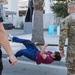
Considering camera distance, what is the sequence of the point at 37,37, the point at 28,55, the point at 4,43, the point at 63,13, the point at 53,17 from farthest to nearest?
the point at 53,17
the point at 63,13
the point at 37,37
the point at 28,55
the point at 4,43

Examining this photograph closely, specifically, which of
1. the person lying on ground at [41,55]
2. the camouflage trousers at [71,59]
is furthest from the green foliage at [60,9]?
the camouflage trousers at [71,59]

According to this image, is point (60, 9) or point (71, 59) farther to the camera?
point (60, 9)

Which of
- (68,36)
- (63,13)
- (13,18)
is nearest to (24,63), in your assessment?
(68,36)

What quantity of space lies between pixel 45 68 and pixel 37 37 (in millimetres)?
5126

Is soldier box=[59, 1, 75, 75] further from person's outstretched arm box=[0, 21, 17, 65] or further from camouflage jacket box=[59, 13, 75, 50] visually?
person's outstretched arm box=[0, 21, 17, 65]

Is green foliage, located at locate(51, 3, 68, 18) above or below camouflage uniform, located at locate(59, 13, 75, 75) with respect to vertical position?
below

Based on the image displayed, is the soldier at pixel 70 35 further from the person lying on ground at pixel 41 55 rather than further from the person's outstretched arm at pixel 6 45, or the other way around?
the person lying on ground at pixel 41 55

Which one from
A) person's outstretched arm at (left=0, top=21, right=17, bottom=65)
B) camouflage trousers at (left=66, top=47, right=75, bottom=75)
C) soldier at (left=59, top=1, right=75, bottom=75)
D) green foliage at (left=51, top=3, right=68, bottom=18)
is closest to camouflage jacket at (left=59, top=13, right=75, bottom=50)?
soldier at (left=59, top=1, right=75, bottom=75)

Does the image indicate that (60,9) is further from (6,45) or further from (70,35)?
(6,45)

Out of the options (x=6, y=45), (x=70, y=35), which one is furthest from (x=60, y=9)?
(x=6, y=45)

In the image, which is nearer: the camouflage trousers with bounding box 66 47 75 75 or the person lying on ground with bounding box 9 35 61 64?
the camouflage trousers with bounding box 66 47 75 75

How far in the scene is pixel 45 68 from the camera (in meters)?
7.87

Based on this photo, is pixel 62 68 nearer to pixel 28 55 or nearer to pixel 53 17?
pixel 28 55

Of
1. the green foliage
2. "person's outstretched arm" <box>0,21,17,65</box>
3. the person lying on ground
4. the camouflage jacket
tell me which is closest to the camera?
"person's outstretched arm" <box>0,21,17,65</box>
